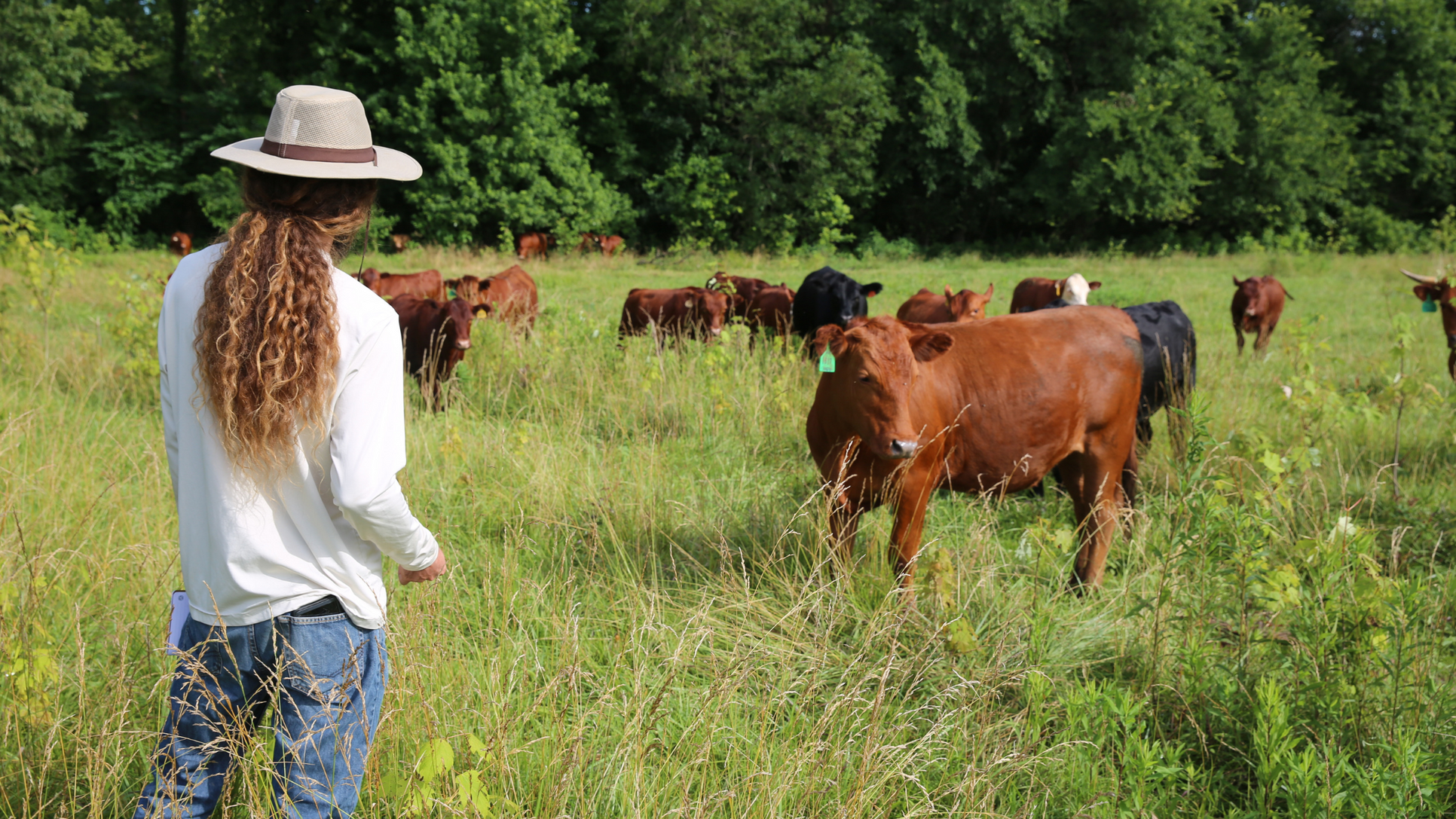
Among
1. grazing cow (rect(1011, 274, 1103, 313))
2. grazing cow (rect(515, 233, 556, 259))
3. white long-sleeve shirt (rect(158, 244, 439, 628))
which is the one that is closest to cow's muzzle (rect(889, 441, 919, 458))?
white long-sleeve shirt (rect(158, 244, 439, 628))

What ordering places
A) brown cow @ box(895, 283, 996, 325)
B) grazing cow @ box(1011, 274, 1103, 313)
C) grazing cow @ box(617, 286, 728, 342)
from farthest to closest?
grazing cow @ box(1011, 274, 1103, 313) → grazing cow @ box(617, 286, 728, 342) → brown cow @ box(895, 283, 996, 325)

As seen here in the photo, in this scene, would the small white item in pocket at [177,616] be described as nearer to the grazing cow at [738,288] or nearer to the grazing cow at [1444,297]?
the grazing cow at [738,288]

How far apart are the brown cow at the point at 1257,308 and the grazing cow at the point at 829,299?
5346 millimetres

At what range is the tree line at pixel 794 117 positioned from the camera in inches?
1040

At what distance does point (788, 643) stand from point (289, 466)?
Result: 6.56 ft

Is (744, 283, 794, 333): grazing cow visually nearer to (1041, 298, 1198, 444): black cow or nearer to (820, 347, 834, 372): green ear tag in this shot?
(1041, 298, 1198, 444): black cow

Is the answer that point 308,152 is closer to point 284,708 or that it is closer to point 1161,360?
point 284,708

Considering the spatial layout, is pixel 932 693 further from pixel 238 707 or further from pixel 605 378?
pixel 605 378

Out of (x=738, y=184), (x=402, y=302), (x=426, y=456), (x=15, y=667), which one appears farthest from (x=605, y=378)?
(x=738, y=184)

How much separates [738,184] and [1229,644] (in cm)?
2656

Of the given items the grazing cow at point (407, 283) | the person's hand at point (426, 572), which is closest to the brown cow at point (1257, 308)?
the grazing cow at point (407, 283)

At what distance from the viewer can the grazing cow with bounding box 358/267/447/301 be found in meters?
11.7

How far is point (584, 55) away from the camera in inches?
1114

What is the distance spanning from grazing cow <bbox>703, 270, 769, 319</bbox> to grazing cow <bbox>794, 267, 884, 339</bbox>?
0.74 metres
